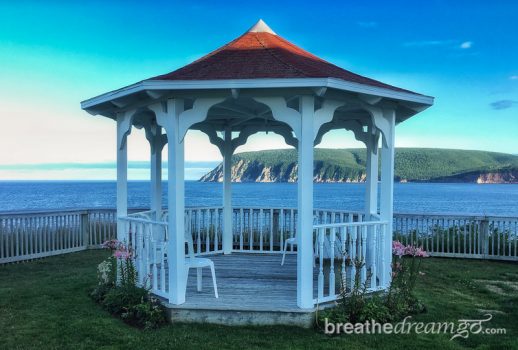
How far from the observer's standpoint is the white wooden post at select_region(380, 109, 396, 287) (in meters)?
5.99

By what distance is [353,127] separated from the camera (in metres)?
7.61

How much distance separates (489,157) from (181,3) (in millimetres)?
118391

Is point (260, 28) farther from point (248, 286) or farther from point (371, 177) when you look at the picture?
point (248, 286)

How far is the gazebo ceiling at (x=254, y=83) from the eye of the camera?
4820 millimetres

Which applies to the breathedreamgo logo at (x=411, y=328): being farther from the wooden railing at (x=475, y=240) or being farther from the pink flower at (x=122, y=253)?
the wooden railing at (x=475, y=240)

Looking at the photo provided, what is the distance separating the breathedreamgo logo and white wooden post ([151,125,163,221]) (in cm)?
404

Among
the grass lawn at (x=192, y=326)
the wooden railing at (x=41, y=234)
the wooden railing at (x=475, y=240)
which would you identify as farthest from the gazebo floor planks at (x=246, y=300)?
the wooden railing at (x=41, y=234)

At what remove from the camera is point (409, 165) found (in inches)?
4156

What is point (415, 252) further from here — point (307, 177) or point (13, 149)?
point (13, 149)

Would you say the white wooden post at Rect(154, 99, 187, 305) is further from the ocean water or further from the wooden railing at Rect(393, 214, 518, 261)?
the ocean water

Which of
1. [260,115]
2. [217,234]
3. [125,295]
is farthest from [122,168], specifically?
[217,234]

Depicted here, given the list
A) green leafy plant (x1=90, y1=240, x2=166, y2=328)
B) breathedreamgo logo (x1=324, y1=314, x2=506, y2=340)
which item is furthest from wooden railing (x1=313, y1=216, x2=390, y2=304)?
green leafy plant (x1=90, y1=240, x2=166, y2=328)

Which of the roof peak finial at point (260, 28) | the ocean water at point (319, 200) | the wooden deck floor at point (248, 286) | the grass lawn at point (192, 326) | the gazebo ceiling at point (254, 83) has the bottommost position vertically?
the ocean water at point (319, 200)

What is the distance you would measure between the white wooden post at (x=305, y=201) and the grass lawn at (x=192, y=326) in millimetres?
482
